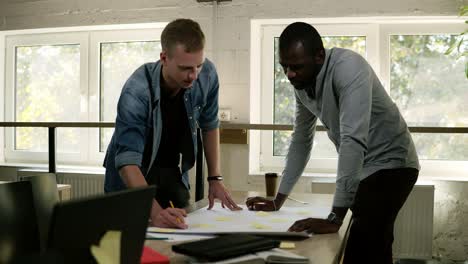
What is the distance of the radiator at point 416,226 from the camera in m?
3.14

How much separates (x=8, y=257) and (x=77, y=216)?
0.43ft

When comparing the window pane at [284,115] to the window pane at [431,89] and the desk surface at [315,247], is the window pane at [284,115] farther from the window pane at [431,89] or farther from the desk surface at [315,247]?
the desk surface at [315,247]

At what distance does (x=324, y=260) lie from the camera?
0.98m

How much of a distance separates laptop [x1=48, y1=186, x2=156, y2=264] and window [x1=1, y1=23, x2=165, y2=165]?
324cm

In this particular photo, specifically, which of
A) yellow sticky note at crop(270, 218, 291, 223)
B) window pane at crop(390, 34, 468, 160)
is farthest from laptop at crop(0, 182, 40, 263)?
window pane at crop(390, 34, 468, 160)

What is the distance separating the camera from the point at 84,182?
380 cm

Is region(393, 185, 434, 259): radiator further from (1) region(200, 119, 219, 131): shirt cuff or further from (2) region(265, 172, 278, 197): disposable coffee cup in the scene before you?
(1) region(200, 119, 219, 131): shirt cuff

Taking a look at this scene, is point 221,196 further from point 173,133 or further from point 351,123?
point 351,123

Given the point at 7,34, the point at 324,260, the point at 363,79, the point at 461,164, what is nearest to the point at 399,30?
the point at 461,164

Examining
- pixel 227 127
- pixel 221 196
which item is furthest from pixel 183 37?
pixel 227 127

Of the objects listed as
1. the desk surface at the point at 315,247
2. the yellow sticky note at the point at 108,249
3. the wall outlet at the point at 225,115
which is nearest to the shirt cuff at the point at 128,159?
the desk surface at the point at 315,247

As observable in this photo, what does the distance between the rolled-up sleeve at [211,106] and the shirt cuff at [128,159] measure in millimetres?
469

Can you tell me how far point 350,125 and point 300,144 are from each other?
39 centimetres

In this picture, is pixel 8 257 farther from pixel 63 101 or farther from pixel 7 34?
pixel 7 34
